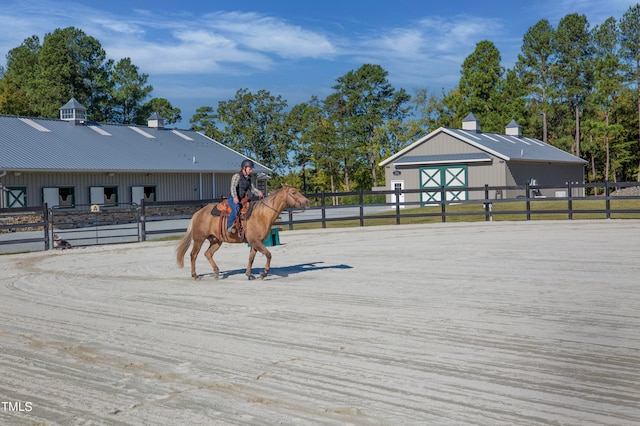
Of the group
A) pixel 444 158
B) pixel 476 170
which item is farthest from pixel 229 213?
pixel 444 158

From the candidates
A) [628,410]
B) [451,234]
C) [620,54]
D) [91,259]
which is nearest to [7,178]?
[91,259]

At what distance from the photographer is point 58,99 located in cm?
6694

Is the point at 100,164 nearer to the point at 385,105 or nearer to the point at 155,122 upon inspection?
the point at 155,122

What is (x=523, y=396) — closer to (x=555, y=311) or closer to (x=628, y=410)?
(x=628, y=410)

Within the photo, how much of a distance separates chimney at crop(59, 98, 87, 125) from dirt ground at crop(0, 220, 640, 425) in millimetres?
32578

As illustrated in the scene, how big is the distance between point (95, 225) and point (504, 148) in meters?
28.9

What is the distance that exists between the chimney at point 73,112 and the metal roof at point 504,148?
63.2 feet

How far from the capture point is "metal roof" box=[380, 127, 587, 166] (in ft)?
147

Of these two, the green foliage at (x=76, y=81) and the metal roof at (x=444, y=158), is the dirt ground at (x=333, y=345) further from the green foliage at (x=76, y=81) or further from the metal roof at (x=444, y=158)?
the green foliage at (x=76, y=81)

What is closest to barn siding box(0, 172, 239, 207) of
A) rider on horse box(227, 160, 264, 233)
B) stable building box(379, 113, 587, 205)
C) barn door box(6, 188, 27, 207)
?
Answer: barn door box(6, 188, 27, 207)

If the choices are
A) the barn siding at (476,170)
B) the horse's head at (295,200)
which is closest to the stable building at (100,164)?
the barn siding at (476,170)

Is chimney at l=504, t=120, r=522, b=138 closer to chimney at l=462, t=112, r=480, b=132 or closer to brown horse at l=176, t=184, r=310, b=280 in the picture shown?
chimney at l=462, t=112, r=480, b=132

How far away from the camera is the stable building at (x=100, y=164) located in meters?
35.3

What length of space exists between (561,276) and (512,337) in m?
4.98
